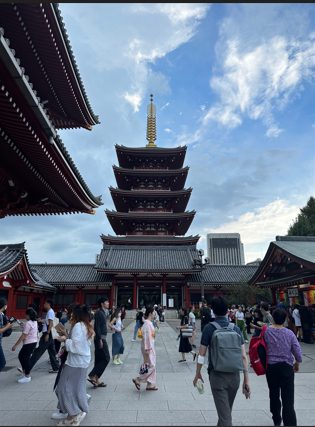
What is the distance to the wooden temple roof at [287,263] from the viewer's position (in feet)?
44.2

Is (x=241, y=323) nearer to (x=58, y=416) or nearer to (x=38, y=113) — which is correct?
(x=58, y=416)

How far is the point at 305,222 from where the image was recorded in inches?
1309

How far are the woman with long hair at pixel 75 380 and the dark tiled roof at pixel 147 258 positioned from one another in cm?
2399

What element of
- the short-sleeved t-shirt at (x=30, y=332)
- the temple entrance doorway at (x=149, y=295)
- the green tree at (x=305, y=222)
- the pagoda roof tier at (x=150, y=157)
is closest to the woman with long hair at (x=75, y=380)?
the short-sleeved t-shirt at (x=30, y=332)

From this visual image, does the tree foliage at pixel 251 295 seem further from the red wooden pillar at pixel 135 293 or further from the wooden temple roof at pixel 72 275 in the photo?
the wooden temple roof at pixel 72 275

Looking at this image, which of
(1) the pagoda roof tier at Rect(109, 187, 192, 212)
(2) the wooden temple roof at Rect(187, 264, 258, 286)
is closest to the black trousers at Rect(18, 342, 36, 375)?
(2) the wooden temple roof at Rect(187, 264, 258, 286)

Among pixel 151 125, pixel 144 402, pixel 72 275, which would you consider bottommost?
pixel 144 402

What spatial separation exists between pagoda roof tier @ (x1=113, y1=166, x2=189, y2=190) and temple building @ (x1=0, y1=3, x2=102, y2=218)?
2418 centimetres

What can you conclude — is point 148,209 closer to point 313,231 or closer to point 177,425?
point 313,231

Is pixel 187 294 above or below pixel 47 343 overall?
above

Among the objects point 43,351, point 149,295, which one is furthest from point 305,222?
point 43,351

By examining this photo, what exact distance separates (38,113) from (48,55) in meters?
2.63

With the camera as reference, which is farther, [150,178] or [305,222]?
[150,178]

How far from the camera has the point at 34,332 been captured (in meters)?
6.59
